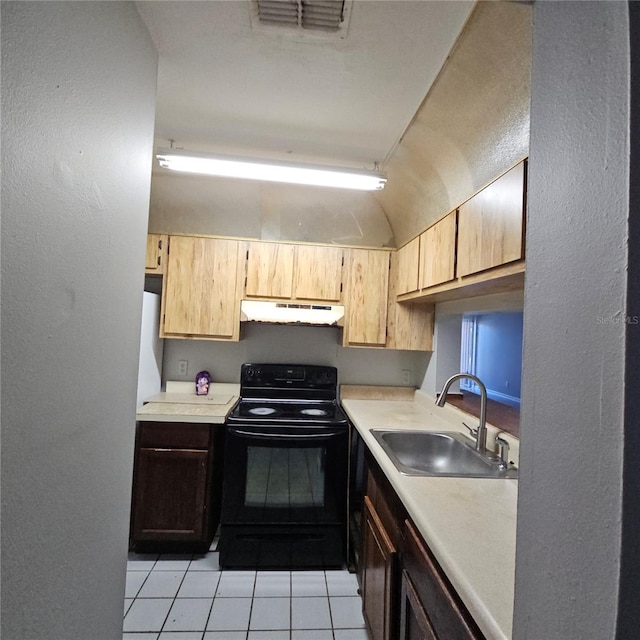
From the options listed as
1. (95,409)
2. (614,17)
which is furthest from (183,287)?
(614,17)

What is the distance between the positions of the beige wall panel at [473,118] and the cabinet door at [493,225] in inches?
7.0

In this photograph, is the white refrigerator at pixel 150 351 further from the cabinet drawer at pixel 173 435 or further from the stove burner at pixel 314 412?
the stove burner at pixel 314 412

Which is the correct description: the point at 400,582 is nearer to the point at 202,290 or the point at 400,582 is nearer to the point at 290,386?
the point at 290,386

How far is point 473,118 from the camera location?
1408 millimetres

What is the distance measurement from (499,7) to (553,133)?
906 millimetres

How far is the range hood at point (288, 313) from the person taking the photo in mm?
2336

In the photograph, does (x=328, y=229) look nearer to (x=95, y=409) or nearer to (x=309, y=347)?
(x=309, y=347)

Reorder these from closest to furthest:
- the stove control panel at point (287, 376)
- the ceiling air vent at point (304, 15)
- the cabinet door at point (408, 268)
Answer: the ceiling air vent at point (304, 15), the cabinet door at point (408, 268), the stove control panel at point (287, 376)

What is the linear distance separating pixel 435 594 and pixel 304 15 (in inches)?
73.4

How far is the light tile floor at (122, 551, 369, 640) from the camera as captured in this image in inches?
59.3

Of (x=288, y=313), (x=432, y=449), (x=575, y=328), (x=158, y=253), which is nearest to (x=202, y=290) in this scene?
(x=158, y=253)

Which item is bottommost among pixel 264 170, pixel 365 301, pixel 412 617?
pixel 412 617

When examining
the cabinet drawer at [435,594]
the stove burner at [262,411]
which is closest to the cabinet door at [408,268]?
the stove burner at [262,411]

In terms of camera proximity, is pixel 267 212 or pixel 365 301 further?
pixel 267 212
